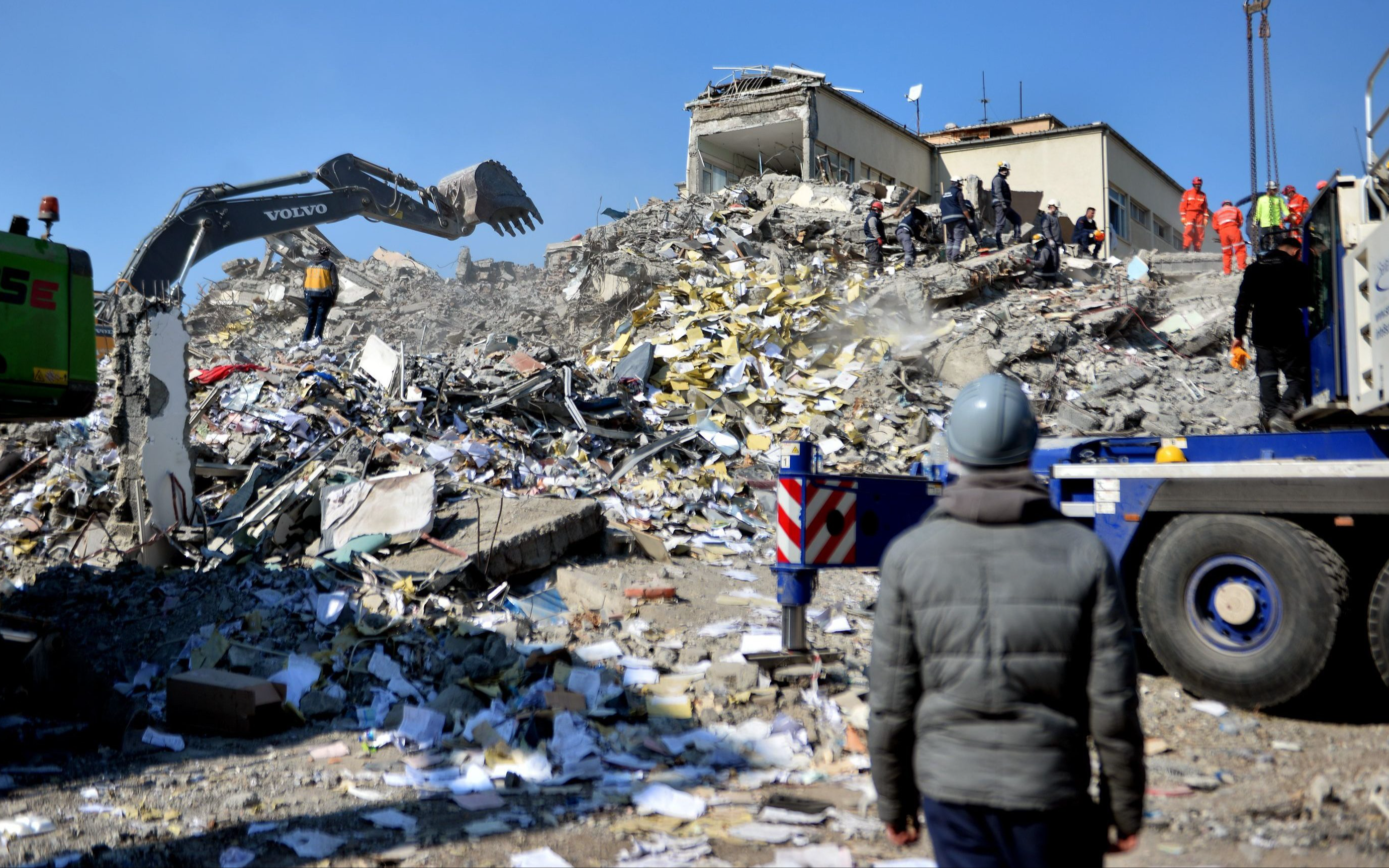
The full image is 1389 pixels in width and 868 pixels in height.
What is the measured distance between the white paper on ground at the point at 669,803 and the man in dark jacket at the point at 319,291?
426 inches

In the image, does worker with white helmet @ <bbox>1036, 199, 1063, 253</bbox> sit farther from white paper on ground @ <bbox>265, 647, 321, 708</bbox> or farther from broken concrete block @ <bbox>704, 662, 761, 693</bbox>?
white paper on ground @ <bbox>265, 647, 321, 708</bbox>

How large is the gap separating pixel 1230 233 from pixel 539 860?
1781 cm

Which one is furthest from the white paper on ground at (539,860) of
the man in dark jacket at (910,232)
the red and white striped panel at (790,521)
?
the man in dark jacket at (910,232)

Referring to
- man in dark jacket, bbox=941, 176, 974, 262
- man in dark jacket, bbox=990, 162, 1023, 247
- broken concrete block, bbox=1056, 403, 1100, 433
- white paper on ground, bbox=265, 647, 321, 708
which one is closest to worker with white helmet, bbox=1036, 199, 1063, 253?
man in dark jacket, bbox=990, 162, 1023, 247

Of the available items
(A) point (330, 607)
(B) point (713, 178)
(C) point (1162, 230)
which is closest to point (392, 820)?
(A) point (330, 607)

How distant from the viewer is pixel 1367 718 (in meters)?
4.84

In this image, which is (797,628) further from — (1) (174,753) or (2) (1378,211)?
(2) (1378,211)

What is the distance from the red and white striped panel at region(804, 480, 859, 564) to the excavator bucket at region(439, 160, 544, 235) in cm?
945

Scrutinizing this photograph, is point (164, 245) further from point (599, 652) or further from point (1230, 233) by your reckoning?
point (1230, 233)

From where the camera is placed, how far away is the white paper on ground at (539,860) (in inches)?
134

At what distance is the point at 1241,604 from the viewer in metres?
4.87

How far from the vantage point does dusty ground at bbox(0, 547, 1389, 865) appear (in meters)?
3.52

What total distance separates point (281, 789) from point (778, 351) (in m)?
9.46

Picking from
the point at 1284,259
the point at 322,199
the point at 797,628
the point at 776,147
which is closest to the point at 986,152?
the point at 776,147
